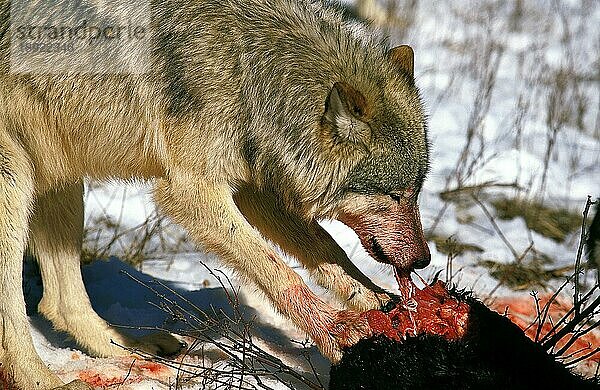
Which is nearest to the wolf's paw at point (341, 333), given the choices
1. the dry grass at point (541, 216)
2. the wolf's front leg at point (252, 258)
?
the wolf's front leg at point (252, 258)

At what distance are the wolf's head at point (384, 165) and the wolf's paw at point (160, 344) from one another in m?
1.23

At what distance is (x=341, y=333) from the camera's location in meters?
3.88

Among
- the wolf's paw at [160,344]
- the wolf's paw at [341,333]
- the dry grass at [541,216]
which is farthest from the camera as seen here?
the dry grass at [541,216]

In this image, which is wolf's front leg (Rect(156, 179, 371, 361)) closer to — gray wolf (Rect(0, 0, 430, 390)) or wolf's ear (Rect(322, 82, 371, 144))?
gray wolf (Rect(0, 0, 430, 390))

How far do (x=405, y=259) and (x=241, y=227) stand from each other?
2.51ft

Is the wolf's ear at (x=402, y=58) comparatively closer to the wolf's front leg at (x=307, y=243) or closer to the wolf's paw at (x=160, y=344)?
the wolf's front leg at (x=307, y=243)

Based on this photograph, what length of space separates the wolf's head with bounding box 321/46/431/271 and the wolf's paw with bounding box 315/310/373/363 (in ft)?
1.29

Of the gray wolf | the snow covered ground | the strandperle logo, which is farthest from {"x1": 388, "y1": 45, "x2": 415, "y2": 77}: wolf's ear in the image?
the snow covered ground

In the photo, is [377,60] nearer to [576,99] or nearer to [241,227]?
→ [241,227]

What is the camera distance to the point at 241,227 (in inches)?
158

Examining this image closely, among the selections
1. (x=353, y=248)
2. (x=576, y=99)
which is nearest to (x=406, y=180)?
(x=353, y=248)

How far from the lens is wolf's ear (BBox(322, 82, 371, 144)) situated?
3898mm

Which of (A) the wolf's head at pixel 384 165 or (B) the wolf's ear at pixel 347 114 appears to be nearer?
(B) the wolf's ear at pixel 347 114

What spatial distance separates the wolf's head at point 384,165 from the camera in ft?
13.2
